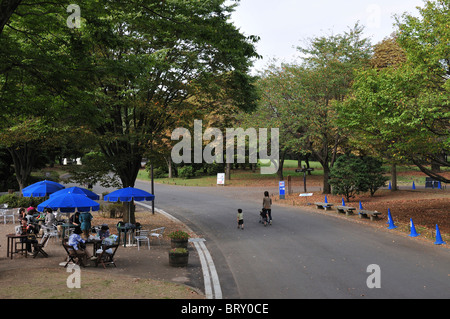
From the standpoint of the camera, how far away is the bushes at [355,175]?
27578 mm

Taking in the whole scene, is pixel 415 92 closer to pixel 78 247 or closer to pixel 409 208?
pixel 409 208

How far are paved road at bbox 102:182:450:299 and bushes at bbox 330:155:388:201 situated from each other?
25.4 feet

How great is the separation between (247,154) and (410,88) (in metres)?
39.3

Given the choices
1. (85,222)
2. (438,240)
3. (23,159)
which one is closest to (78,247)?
(85,222)

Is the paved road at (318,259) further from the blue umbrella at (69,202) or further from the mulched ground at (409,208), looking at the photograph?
the blue umbrella at (69,202)

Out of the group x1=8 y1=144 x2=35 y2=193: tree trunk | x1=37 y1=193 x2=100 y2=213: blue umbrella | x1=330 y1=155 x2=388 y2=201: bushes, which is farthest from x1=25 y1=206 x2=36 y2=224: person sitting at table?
x1=330 y1=155 x2=388 y2=201: bushes

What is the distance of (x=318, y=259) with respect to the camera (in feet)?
39.6

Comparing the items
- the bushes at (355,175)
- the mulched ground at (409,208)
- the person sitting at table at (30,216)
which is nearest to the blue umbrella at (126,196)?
the person sitting at table at (30,216)

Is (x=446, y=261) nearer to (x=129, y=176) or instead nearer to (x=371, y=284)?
(x=371, y=284)

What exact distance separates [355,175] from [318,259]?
671 inches

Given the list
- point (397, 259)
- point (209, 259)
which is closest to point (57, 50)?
point (209, 259)

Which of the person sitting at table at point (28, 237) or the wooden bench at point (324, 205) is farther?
the wooden bench at point (324, 205)

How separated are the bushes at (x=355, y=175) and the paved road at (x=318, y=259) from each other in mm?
7757

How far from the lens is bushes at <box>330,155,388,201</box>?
27.6 m
